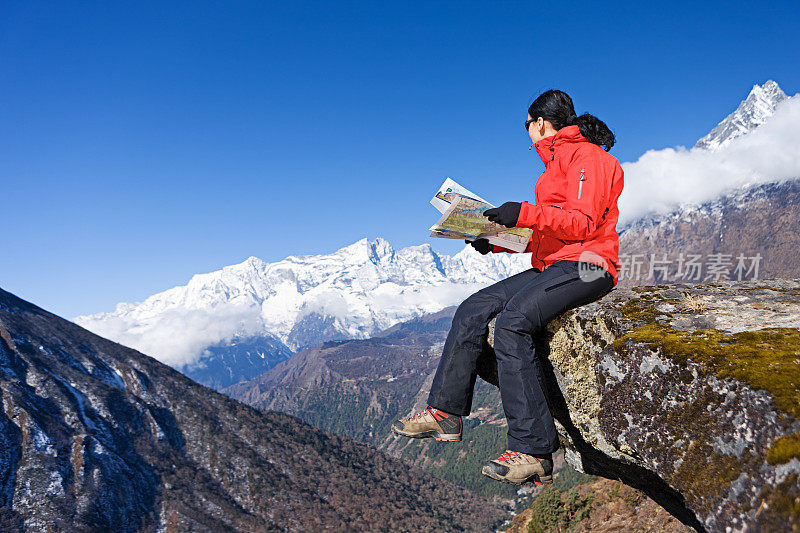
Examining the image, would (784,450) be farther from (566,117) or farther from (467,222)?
(566,117)

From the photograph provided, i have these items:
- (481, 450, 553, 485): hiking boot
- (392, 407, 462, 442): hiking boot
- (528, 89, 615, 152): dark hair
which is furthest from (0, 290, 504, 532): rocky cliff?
(528, 89, 615, 152): dark hair

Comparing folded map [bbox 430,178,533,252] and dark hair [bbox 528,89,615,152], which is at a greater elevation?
dark hair [bbox 528,89,615,152]

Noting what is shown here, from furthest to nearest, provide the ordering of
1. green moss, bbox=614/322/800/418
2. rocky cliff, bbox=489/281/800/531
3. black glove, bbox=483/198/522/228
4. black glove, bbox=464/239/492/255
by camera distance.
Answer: black glove, bbox=464/239/492/255 → black glove, bbox=483/198/522/228 → green moss, bbox=614/322/800/418 → rocky cliff, bbox=489/281/800/531

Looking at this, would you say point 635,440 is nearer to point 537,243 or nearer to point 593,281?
point 593,281

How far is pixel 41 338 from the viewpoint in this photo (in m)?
194

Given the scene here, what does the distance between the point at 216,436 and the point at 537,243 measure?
22167 cm

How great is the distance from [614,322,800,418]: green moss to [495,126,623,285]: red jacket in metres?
1.33

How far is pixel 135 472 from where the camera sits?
161 metres

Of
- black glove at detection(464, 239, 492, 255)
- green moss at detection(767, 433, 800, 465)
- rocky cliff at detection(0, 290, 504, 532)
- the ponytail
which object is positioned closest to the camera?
green moss at detection(767, 433, 800, 465)

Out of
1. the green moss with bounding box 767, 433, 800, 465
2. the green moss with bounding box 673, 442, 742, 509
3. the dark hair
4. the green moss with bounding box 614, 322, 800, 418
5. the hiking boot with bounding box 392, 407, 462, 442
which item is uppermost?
the dark hair

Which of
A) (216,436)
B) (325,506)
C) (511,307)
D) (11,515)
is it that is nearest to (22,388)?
(11,515)

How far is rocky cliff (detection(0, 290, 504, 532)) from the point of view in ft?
443

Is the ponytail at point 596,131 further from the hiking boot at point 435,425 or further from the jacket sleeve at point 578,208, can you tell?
the hiking boot at point 435,425

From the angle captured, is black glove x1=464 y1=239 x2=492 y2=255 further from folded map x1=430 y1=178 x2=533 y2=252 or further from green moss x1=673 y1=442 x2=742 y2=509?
green moss x1=673 y1=442 x2=742 y2=509
